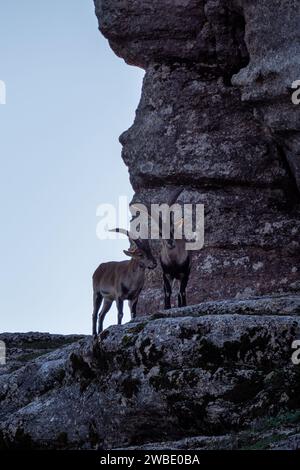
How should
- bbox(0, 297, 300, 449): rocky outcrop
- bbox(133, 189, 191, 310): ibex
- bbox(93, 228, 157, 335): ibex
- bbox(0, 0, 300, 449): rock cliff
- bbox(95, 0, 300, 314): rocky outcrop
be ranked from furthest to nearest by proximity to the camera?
bbox(95, 0, 300, 314): rocky outcrop < bbox(93, 228, 157, 335): ibex < bbox(133, 189, 191, 310): ibex < bbox(0, 0, 300, 449): rock cliff < bbox(0, 297, 300, 449): rocky outcrop

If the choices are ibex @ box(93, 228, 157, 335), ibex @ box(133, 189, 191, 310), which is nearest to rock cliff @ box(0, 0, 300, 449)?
ibex @ box(93, 228, 157, 335)

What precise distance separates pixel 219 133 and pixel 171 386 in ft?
49.6

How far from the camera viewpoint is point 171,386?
18.0 meters

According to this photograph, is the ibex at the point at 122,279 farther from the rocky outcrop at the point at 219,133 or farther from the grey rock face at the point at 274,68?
the grey rock face at the point at 274,68

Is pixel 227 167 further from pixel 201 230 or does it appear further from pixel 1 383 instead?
pixel 1 383

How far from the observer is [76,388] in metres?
19.4

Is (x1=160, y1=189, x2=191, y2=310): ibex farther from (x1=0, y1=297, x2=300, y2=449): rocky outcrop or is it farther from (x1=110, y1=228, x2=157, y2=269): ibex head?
(x1=0, y1=297, x2=300, y2=449): rocky outcrop

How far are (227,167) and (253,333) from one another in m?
14.0

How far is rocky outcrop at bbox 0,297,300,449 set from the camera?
17.2 m

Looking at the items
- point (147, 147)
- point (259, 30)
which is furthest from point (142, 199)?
point (259, 30)

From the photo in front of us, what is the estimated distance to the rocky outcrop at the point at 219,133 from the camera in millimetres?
29672

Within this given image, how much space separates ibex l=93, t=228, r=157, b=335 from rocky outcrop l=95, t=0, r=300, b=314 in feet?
4.02

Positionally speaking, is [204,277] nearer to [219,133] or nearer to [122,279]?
[122,279]

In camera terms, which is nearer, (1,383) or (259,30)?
(1,383)
